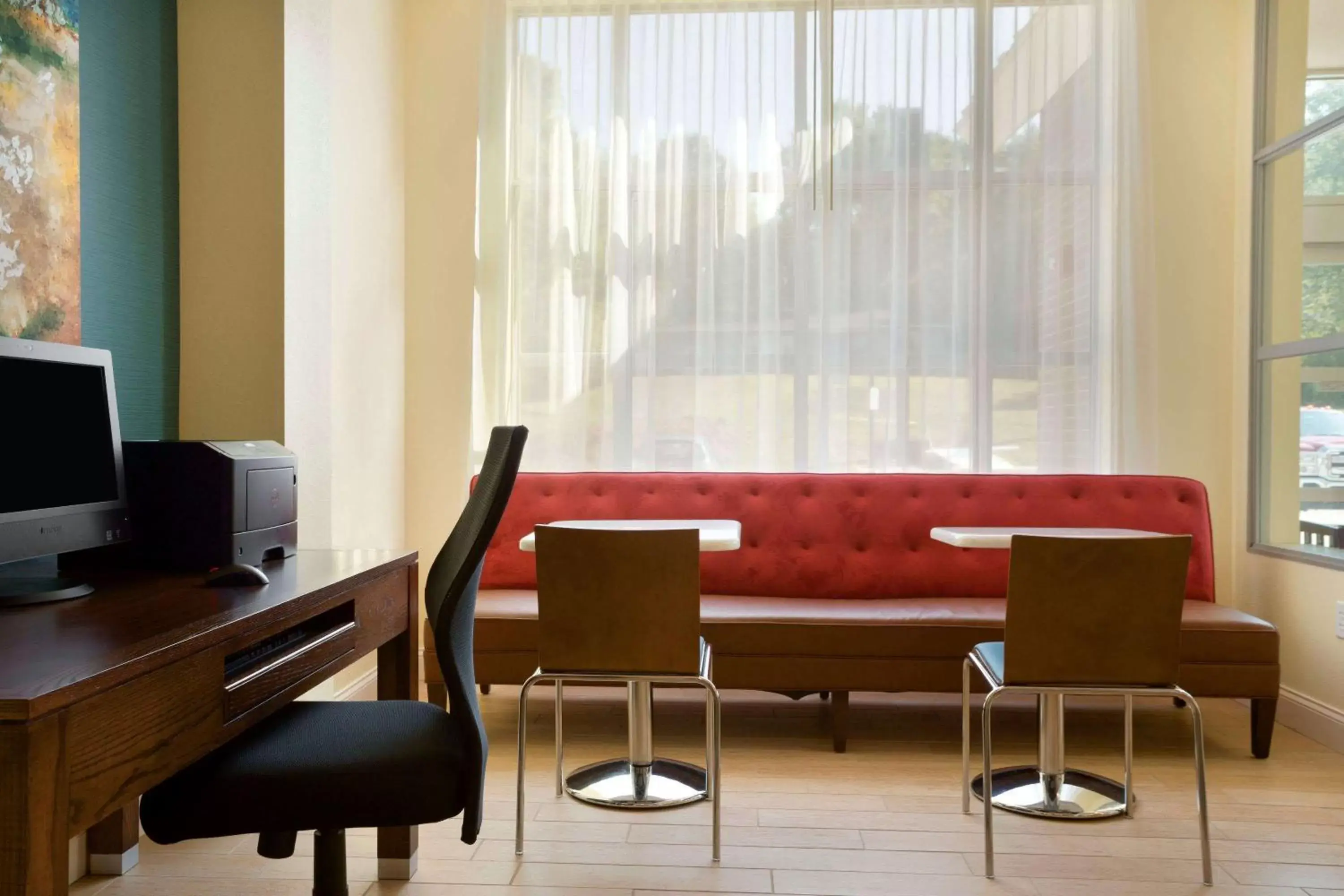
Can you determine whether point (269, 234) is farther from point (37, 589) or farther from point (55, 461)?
point (37, 589)

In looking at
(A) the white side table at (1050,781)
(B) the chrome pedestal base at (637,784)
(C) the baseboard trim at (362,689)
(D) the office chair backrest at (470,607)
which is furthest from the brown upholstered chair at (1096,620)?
(C) the baseboard trim at (362,689)

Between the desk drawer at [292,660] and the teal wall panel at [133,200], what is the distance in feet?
3.08

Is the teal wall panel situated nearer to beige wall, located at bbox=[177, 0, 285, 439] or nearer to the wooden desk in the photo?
beige wall, located at bbox=[177, 0, 285, 439]

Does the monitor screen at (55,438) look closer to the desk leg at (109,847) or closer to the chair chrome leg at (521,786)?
the desk leg at (109,847)

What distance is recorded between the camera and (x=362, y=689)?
3.92 meters

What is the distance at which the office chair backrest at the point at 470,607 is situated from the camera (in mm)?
1553

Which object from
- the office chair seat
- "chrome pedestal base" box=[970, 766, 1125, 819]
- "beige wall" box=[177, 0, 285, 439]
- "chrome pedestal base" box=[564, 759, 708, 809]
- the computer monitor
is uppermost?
"beige wall" box=[177, 0, 285, 439]

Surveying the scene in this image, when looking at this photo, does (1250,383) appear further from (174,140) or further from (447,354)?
(174,140)

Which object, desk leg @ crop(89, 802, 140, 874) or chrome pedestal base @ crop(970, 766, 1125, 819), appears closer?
desk leg @ crop(89, 802, 140, 874)

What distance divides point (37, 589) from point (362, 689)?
7.65ft

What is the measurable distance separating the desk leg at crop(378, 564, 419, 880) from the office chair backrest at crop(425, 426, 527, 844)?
1.98ft

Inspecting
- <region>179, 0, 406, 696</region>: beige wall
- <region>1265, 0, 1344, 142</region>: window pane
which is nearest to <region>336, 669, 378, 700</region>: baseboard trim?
<region>179, 0, 406, 696</region>: beige wall

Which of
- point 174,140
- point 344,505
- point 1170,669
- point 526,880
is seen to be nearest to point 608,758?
point 526,880

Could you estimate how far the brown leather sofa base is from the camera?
3305 millimetres
